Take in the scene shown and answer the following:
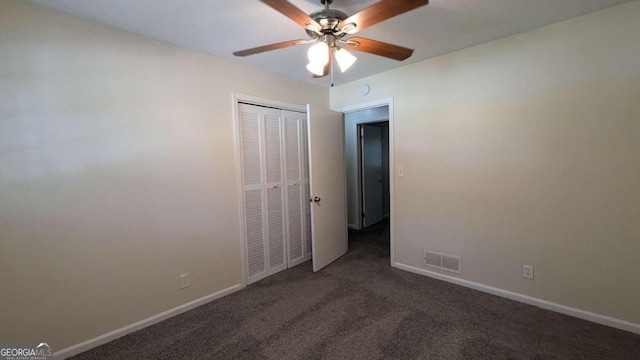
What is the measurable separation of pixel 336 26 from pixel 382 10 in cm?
31

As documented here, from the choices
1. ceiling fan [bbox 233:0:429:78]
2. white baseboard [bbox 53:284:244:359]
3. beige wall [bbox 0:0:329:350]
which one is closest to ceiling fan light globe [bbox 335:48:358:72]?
ceiling fan [bbox 233:0:429:78]

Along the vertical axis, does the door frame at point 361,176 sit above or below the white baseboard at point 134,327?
above

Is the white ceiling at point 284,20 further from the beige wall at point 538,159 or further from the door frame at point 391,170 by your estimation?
the door frame at point 391,170

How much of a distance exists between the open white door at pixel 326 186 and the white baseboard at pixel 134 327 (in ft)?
3.56

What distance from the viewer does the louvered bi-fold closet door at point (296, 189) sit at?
3.06 m

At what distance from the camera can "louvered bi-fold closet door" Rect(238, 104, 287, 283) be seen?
105 inches

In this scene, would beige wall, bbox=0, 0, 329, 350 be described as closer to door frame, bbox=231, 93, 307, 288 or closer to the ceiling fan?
door frame, bbox=231, 93, 307, 288

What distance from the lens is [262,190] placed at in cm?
280

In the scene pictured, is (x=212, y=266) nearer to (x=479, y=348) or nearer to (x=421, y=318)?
(x=421, y=318)

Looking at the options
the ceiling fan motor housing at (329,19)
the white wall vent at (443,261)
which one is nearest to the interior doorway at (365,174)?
the white wall vent at (443,261)

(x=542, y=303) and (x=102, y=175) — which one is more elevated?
(x=102, y=175)

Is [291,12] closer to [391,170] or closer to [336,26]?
[336,26]

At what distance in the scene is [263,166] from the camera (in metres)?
2.80

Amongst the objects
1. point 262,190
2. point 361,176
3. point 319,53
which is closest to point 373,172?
point 361,176
